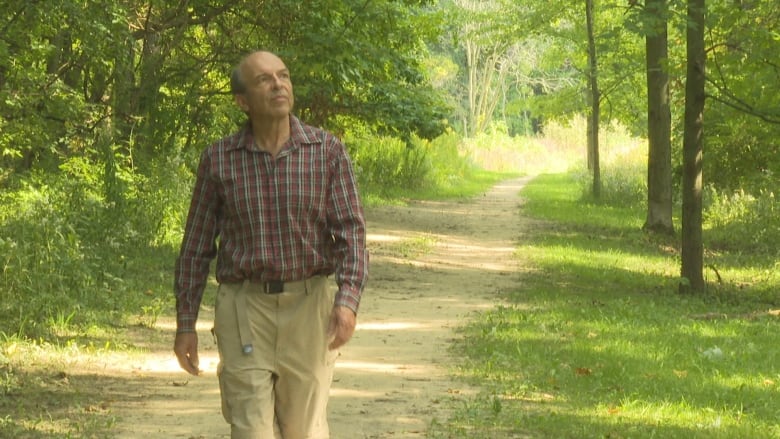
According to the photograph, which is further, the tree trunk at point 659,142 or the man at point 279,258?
the tree trunk at point 659,142

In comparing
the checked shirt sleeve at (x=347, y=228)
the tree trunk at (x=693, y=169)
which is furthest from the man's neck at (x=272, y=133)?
the tree trunk at (x=693, y=169)

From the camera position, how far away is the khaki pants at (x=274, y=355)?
191 inches

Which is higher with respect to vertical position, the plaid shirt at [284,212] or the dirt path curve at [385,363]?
the plaid shirt at [284,212]

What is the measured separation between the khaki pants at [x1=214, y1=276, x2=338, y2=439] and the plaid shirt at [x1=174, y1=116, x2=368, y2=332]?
0.09 m

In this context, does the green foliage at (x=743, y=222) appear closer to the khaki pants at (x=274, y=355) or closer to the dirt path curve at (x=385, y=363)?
the dirt path curve at (x=385, y=363)

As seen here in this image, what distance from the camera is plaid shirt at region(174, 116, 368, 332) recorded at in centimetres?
490

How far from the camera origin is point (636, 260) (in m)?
18.8

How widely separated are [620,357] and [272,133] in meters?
5.81

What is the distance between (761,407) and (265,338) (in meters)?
4.59

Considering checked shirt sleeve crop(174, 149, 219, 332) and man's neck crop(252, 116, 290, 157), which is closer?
man's neck crop(252, 116, 290, 157)

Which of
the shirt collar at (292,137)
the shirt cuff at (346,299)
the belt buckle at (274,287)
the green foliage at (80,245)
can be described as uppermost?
the shirt collar at (292,137)

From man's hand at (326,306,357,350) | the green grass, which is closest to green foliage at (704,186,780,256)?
the green grass

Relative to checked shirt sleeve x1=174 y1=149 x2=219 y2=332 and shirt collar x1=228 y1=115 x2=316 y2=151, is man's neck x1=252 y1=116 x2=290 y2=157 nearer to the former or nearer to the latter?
shirt collar x1=228 y1=115 x2=316 y2=151

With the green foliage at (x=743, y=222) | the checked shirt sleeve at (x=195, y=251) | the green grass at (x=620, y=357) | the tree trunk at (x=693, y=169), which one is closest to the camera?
the checked shirt sleeve at (x=195, y=251)
